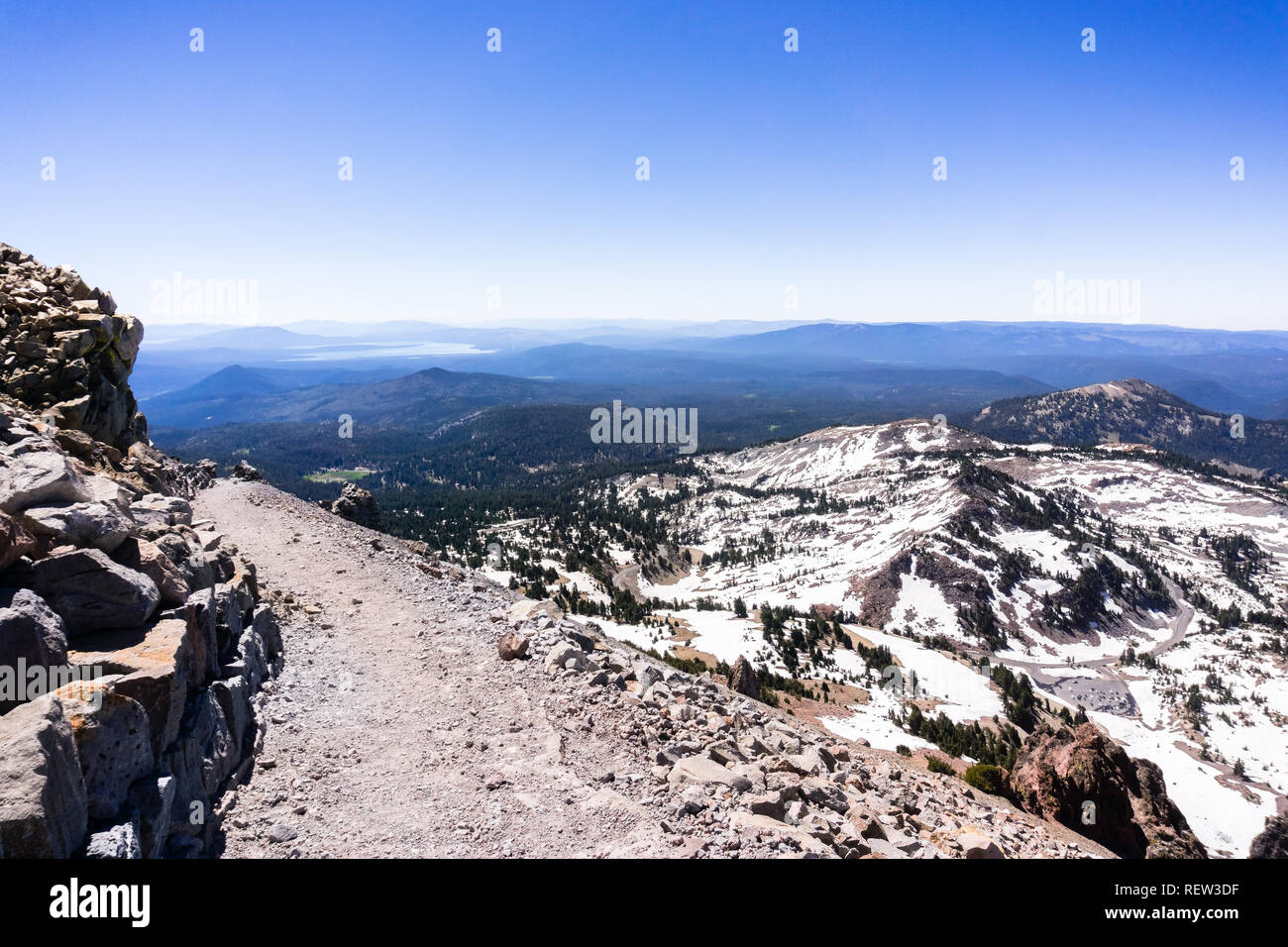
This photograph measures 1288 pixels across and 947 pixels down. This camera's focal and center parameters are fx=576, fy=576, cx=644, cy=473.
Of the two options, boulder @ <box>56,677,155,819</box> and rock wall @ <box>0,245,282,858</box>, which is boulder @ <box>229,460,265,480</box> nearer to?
rock wall @ <box>0,245,282,858</box>

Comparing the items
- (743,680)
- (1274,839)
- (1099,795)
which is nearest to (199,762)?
(743,680)

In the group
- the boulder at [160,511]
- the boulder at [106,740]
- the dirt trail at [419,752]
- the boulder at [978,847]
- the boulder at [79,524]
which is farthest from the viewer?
the boulder at [160,511]

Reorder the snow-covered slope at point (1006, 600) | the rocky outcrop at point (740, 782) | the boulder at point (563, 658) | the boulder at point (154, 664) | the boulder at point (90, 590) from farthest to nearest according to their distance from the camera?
the snow-covered slope at point (1006, 600) < the boulder at point (563, 658) < the rocky outcrop at point (740, 782) < the boulder at point (90, 590) < the boulder at point (154, 664)

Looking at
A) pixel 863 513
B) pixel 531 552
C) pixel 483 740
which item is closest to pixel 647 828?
pixel 483 740

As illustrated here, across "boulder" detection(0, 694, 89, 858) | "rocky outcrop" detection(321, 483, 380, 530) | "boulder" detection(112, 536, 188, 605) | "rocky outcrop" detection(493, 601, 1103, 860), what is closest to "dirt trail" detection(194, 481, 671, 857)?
"rocky outcrop" detection(493, 601, 1103, 860)

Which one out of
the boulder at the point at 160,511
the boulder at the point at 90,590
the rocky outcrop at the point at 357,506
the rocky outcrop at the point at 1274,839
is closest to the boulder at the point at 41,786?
the boulder at the point at 90,590

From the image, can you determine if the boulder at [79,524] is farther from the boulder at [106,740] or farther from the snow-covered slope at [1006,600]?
the snow-covered slope at [1006,600]
